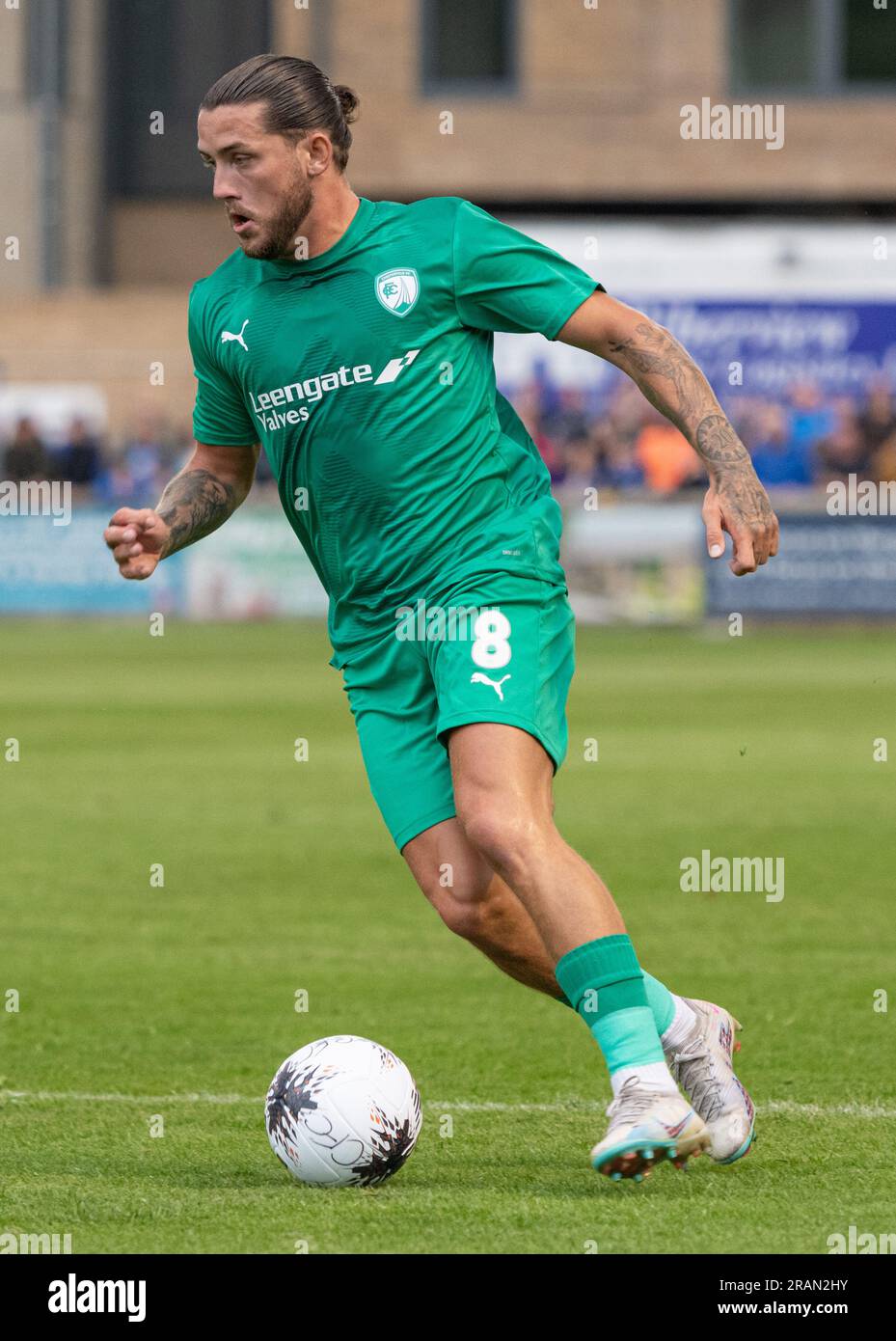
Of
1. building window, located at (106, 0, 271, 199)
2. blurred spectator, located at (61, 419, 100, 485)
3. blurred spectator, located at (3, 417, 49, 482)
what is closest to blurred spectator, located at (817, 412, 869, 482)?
blurred spectator, located at (61, 419, 100, 485)

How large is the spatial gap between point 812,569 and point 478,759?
20618mm

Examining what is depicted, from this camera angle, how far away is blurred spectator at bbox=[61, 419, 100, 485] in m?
29.6

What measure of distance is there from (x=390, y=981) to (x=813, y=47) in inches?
1326

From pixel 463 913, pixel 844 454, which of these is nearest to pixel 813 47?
pixel 844 454

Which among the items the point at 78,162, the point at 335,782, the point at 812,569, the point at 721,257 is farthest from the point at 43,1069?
the point at 78,162

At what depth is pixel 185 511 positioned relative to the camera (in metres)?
6.14

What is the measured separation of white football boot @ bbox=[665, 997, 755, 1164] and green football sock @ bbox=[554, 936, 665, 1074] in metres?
0.42

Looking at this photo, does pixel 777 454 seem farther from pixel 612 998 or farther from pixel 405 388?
pixel 612 998

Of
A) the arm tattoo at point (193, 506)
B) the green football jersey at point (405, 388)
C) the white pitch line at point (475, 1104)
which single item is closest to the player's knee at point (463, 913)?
the green football jersey at point (405, 388)

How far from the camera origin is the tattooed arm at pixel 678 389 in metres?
5.38

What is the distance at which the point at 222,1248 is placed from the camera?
4914mm

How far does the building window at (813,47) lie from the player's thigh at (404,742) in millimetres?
35202

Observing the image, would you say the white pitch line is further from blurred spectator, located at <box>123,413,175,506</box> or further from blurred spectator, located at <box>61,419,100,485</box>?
blurred spectator, located at <box>61,419,100,485</box>

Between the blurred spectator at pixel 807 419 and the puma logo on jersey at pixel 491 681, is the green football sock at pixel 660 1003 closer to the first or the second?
the puma logo on jersey at pixel 491 681
